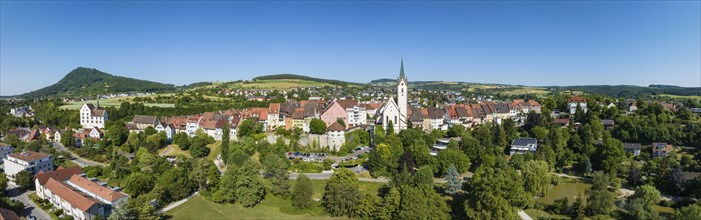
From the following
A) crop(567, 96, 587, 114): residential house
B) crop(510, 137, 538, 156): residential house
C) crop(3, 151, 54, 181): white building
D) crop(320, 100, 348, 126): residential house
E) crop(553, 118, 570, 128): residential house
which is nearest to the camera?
crop(3, 151, 54, 181): white building

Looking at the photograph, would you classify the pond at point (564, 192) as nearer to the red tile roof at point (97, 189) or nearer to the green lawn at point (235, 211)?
the green lawn at point (235, 211)

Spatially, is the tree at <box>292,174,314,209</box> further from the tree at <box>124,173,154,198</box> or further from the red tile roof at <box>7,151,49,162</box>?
the red tile roof at <box>7,151,49,162</box>

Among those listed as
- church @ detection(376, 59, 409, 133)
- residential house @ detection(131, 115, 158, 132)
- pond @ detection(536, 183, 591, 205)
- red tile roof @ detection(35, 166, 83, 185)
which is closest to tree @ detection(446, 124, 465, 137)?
church @ detection(376, 59, 409, 133)

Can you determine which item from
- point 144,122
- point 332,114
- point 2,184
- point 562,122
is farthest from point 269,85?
point 2,184

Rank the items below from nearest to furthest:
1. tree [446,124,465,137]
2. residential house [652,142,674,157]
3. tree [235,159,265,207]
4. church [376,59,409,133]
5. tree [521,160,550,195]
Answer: tree [235,159,265,207], tree [521,160,550,195], residential house [652,142,674,157], church [376,59,409,133], tree [446,124,465,137]

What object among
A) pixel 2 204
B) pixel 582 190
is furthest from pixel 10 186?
pixel 582 190

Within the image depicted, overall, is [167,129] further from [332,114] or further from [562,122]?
[562,122]
